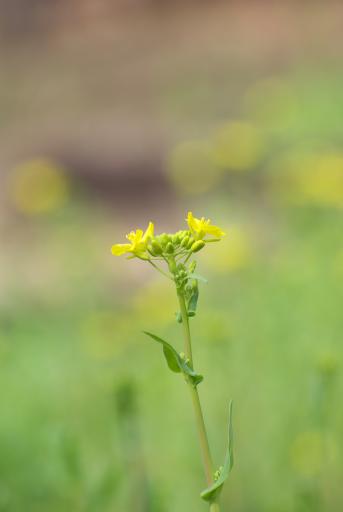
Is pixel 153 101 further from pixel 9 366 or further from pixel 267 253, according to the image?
pixel 9 366

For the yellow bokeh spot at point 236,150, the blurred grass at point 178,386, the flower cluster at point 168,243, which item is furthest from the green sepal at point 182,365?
the yellow bokeh spot at point 236,150

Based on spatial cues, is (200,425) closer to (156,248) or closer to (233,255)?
(156,248)

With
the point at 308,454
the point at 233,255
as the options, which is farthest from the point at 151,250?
the point at 233,255

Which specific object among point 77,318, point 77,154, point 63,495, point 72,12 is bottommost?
point 63,495

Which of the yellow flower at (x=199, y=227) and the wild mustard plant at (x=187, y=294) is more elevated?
the yellow flower at (x=199, y=227)

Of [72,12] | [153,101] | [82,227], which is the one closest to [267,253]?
[82,227]

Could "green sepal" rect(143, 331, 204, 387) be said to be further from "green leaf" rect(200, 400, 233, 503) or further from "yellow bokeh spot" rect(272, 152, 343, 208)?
"yellow bokeh spot" rect(272, 152, 343, 208)

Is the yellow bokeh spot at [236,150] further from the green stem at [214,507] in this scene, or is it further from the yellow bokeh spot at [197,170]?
the green stem at [214,507]
